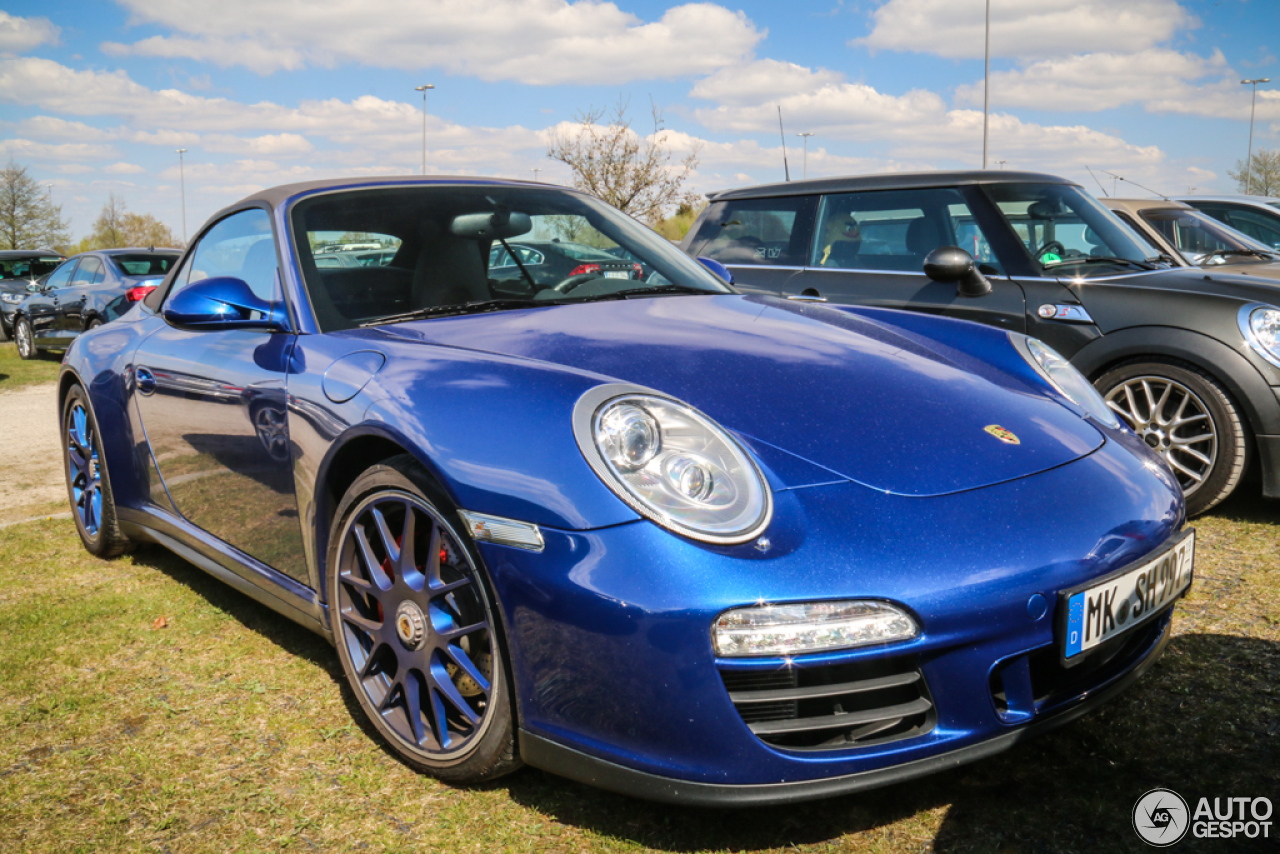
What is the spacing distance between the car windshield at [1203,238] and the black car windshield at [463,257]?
4616mm

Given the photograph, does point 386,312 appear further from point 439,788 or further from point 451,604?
point 439,788

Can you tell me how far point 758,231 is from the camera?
5.70 meters

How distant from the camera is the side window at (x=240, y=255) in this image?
2.91 meters

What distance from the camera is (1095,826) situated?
1.95 m

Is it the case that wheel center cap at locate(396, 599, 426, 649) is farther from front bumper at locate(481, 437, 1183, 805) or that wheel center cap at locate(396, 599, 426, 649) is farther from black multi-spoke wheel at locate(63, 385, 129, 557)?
black multi-spoke wheel at locate(63, 385, 129, 557)

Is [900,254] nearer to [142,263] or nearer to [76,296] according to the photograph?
[142,263]

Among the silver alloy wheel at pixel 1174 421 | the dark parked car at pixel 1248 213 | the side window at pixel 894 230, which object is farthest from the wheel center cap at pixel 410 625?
the dark parked car at pixel 1248 213

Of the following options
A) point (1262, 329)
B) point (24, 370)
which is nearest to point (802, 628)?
point (1262, 329)

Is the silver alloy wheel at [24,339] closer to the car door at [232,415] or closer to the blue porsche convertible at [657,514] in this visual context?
the car door at [232,415]

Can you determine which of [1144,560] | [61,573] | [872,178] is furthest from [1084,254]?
[61,573]

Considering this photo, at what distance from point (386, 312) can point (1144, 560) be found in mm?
1974

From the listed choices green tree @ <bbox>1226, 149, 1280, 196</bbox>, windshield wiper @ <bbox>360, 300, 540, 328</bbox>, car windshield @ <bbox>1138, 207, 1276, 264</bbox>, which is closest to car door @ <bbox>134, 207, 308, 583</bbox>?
windshield wiper @ <bbox>360, 300, 540, 328</bbox>

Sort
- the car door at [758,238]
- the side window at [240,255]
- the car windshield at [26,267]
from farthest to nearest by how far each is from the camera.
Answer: the car windshield at [26,267]
the car door at [758,238]
the side window at [240,255]

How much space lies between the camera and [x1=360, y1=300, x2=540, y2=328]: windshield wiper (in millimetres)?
2689
